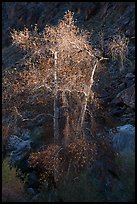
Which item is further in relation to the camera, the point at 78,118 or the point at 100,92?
the point at 100,92

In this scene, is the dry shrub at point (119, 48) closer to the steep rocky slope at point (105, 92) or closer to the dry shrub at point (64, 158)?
the steep rocky slope at point (105, 92)

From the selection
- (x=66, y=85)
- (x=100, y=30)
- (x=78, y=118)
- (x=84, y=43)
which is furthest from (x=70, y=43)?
(x=100, y=30)

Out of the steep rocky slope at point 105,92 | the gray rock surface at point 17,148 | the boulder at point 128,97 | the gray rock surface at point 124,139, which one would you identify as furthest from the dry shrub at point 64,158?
the boulder at point 128,97

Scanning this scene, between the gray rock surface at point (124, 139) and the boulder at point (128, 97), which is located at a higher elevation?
the boulder at point (128, 97)

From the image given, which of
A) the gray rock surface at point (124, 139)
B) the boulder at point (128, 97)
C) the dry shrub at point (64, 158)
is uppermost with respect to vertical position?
the boulder at point (128, 97)

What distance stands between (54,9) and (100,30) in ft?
31.7

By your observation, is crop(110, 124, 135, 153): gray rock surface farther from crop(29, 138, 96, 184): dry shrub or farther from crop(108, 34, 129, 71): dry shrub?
crop(108, 34, 129, 71): dry shrub

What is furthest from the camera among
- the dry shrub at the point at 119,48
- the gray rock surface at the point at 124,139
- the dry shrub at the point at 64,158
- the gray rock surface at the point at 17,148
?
the dry shrub at the point at 119,48

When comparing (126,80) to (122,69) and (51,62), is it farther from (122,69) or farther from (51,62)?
(51,62)

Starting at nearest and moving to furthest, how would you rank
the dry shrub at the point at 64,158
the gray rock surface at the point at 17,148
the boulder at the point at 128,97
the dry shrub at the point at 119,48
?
the dry shrub at the point at 64,158 → the gray rock surface at the point at 17,148 → the boulder at the point at 128,97 → the dry shrub at the point at 119,48

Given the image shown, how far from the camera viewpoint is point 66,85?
16922 mm

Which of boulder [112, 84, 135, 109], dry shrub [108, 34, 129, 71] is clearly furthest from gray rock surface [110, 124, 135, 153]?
dry shrub [108, 34, 129, 71]

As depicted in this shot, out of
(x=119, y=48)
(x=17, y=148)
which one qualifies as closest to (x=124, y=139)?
(x=17, y=148)

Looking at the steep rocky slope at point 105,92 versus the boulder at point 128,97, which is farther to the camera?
the boulder at point 128,97
